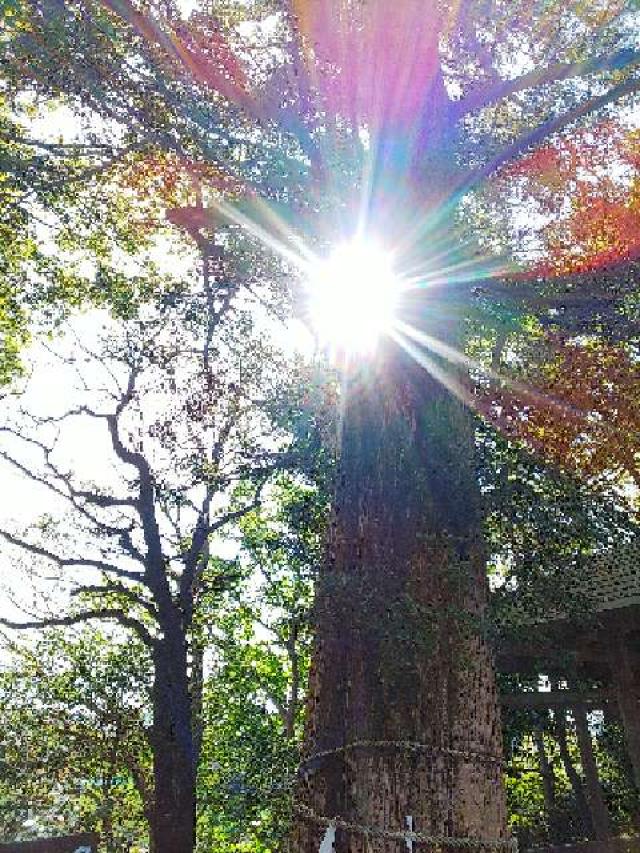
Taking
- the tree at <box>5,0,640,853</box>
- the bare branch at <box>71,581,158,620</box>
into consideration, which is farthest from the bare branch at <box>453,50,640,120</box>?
the bare branch at <box>71,581,158,620</box>

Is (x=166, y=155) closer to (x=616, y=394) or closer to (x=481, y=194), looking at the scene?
(x=481, y=194)

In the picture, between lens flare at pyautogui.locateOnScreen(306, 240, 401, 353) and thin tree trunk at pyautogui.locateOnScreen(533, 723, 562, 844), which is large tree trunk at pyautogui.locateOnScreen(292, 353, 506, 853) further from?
thin tree trunk at pyautogui.locateOnScreen(533, 723, 562, 844)

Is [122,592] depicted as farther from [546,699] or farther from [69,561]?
[546,699]

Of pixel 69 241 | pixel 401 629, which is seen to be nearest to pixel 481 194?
pixel 401 629

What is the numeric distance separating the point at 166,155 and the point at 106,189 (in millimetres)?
1769

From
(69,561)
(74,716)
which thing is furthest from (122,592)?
(74,716)

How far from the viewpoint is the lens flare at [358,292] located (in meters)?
4.84

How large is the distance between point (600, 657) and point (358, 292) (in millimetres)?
6554

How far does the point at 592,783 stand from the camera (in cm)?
872

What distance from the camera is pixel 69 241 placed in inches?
367

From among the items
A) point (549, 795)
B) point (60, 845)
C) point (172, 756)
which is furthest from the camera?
point (549, 795)

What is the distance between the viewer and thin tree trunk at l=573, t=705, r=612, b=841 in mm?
8375

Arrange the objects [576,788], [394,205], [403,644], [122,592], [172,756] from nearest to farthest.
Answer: [403,644] → [394,205] → [172,756] → [122,592] → [576,788]

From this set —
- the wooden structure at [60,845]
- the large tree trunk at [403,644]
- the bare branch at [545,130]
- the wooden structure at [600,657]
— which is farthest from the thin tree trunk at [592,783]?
the bare branch at [545,130]
